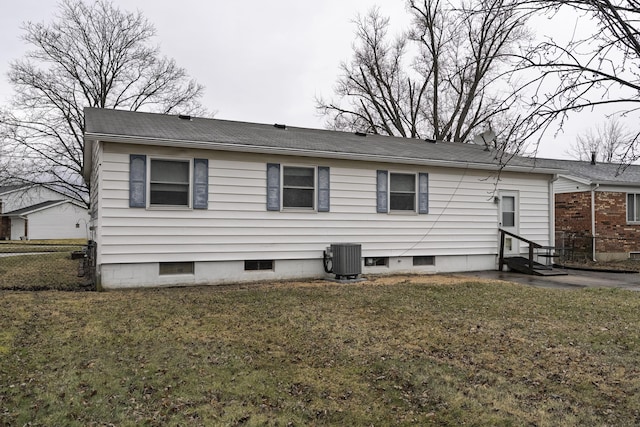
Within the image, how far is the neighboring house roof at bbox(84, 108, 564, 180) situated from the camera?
9.60 m

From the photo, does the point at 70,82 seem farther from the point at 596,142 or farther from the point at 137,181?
the point at 596,142

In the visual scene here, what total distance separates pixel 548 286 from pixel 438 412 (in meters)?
7.89

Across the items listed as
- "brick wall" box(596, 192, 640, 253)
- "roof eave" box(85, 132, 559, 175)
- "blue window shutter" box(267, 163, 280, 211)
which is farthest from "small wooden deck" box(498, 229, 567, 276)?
"blue window shutter" box(267, 163, 280, 211)

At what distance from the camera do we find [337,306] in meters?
7.66

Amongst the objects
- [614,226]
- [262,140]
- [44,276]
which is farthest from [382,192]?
[614,226]

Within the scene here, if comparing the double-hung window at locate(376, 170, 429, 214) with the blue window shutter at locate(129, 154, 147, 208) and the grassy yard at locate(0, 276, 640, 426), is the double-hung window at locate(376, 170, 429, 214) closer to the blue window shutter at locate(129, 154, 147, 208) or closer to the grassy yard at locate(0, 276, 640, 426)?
the grassy yard at locate(0, 276, 640, 426)

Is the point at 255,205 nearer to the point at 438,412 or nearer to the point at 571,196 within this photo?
the point at 438,412

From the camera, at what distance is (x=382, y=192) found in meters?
11.9

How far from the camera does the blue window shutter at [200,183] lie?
9953 millimetres

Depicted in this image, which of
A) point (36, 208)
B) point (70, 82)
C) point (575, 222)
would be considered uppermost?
point (70, 82)

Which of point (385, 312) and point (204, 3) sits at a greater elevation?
point (204, 3)

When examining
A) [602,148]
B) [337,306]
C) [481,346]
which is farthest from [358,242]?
[602,148]

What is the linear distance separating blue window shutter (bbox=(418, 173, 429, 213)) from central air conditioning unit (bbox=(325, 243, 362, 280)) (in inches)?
97.0

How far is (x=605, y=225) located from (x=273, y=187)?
13595 mm
